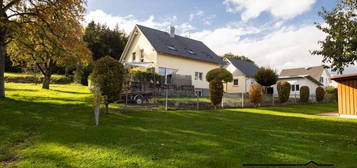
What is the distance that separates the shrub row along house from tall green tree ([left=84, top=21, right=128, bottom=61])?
34.4 feet

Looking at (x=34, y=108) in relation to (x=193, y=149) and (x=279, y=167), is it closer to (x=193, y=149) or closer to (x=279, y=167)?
(x=193, y=149)

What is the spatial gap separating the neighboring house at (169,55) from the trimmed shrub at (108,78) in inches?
585

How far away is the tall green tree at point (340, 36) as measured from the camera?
9.00 m

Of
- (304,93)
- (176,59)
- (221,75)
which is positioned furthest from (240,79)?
(221,75)

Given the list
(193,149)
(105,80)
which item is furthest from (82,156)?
(105,80)

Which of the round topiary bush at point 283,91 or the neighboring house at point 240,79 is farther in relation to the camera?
the neighboring house at point 240,79

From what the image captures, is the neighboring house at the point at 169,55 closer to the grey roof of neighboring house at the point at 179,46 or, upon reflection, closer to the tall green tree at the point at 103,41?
the grey roof of neighboring house at the point at 179,46

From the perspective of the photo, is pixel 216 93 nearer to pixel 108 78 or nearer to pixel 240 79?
pixel 108 78

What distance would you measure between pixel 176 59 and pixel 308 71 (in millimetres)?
36048

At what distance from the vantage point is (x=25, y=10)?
51.8 feet

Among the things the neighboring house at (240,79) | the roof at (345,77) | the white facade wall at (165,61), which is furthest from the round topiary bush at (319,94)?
the white facade wall at (165,61)

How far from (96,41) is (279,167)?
132 feet

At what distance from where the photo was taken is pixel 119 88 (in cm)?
1203

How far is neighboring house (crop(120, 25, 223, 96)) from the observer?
2855 cm
